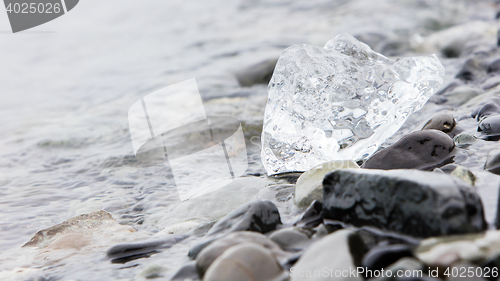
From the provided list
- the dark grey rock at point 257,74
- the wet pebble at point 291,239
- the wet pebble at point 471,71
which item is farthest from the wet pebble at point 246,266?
the dark grey rock at point 257,74

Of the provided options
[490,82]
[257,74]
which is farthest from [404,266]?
[257,74]

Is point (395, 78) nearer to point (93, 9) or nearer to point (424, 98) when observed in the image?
point (424, 98)

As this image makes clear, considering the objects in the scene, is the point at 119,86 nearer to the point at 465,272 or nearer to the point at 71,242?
the point at 71,242

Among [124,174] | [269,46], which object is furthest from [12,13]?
[124,174]

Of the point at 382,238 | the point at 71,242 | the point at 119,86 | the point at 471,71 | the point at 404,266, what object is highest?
the point at 404,266

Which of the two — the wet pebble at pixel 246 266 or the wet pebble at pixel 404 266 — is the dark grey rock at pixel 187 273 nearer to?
the wet pebble at pixel 246 266

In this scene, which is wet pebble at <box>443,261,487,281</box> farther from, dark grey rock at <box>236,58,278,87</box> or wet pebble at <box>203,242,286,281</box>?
dark grey rock at <box>236,58,278,87</box>
